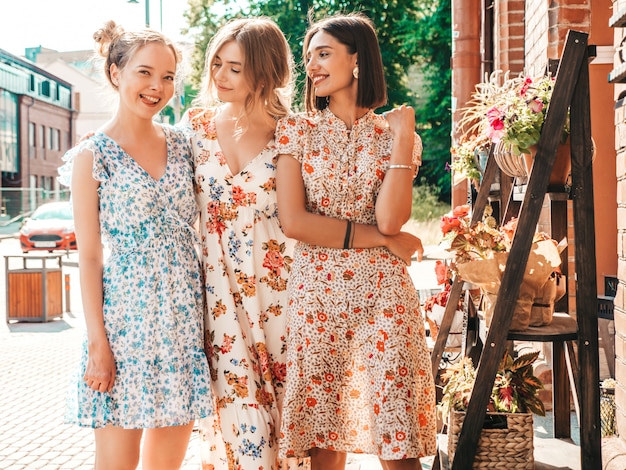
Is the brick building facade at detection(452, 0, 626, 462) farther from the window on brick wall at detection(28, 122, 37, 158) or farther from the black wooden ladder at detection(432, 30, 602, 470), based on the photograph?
the window on brick wall at detection(28, 122, 37, 158)

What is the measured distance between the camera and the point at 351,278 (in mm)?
3037

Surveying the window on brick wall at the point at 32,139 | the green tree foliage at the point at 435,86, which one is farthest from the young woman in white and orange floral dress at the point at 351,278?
the window on brick wall at the point at 32,139

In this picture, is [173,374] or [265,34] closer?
[173,374]

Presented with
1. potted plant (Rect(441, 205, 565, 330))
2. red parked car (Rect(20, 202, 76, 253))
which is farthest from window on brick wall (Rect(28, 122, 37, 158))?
potted plant (Rect(441, 205, 565, 330))

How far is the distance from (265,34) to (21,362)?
6667 mm

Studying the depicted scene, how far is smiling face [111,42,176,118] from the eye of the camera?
3.08m

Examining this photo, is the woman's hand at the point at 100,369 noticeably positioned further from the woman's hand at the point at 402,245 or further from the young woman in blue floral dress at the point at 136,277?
the woman's hand at the point at 402,245

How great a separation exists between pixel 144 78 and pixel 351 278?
1110mm

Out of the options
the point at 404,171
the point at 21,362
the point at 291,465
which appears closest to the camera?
the point at 404,171

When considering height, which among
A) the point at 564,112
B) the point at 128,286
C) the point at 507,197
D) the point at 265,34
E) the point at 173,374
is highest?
the point at 265,34

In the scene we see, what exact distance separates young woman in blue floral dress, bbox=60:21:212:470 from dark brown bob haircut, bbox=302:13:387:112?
662mm

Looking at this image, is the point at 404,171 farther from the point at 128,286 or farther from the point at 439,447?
the point at 439,447

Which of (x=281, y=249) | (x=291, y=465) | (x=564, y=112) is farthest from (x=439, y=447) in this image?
(x=564, y=112)

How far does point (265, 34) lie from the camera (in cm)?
327
